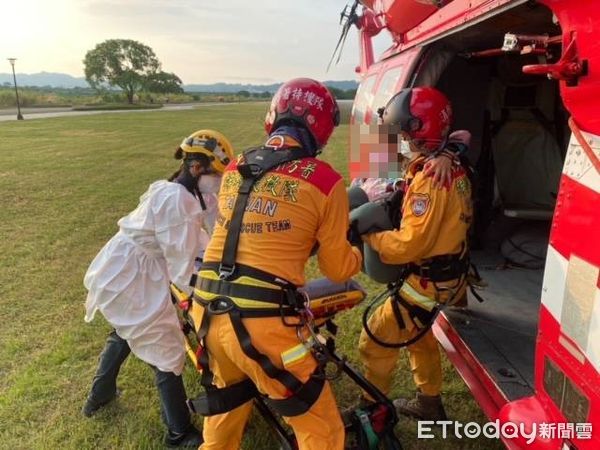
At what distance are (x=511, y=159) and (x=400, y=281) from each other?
296 cm

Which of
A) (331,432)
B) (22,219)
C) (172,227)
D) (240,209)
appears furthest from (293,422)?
(22,219)

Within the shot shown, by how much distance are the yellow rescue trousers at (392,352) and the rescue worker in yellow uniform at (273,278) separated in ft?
2.68

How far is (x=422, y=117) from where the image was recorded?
111 inches

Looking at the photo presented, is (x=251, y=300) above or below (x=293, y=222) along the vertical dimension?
below

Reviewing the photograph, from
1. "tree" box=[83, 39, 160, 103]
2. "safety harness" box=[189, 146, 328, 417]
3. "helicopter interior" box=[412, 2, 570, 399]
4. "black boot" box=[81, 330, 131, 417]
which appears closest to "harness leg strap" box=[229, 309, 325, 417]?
"safety harness" box=[189, 146, 328, 417]

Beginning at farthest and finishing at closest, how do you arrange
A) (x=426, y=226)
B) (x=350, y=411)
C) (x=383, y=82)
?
(x=383, y=82) < (x=350, y=411) < (x=426, y=226)

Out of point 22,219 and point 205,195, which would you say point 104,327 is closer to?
point 205,195

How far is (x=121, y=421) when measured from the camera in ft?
11.1

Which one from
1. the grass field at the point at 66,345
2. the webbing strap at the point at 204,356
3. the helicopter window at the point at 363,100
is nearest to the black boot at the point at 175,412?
the grass field at the point at 66,345

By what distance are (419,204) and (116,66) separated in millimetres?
87494

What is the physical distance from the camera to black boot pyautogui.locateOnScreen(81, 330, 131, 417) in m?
3.33

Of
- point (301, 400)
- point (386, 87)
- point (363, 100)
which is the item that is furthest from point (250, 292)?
point (363, 100)

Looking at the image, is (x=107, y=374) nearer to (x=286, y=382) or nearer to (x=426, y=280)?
(x=286, y=382)

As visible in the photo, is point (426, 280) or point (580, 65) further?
point (426, 280)
